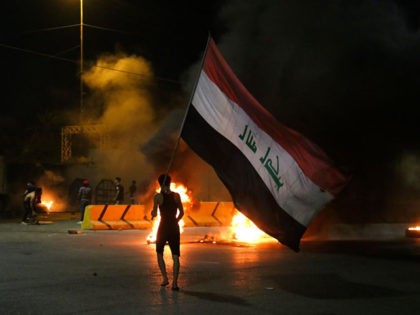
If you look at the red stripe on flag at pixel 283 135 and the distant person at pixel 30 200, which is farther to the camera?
the distant person at pixel 30 200

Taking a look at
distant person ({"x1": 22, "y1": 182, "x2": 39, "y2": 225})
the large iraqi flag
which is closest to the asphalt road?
the large iraqi flag

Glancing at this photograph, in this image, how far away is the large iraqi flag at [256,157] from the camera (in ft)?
26.0

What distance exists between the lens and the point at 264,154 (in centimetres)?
820

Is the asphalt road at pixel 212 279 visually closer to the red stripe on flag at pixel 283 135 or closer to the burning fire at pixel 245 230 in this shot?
the red stripe on flag at pixel 283 135

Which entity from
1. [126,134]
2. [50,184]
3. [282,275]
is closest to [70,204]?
[50,184]

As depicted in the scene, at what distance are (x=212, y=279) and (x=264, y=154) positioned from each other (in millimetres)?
1946

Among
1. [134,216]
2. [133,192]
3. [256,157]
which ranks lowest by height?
[256,157]

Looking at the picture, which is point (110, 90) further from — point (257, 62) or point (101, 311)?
point (101, 311)

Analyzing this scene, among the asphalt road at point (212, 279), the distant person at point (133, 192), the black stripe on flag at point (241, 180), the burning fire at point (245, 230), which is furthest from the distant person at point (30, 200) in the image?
the black stripe on flag at point (241, 180)

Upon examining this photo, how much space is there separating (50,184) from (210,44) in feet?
80.3

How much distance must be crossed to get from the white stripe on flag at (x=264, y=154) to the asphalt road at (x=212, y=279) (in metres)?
1.12

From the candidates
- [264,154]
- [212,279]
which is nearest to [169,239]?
[212,279]

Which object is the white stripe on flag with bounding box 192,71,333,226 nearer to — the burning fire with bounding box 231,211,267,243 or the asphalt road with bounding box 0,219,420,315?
the asphalt road with bounding box 0,219,420,315

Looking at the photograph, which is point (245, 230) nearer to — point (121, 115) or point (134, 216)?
point (134, 216)
